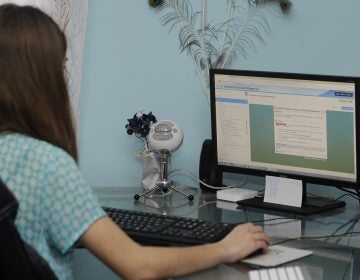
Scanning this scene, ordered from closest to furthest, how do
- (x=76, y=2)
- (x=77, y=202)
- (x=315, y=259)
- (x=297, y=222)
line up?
(x=77, y=202), (x=315, y=259), (x=297, y=222), (x=76, y=2)

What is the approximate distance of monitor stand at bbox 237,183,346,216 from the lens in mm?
2191

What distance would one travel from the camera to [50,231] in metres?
1.44

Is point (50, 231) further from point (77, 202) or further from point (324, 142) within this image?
point (324, 142)

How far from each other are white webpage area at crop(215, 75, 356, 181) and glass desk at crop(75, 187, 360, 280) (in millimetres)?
149

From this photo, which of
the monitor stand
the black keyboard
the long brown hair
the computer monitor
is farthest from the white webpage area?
the long brown hair

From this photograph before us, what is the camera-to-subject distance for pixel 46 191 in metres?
1.41

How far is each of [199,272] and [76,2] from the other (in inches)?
51.3

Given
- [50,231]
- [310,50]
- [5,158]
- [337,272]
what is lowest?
[337,272]

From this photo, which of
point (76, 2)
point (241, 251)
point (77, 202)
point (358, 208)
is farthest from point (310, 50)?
point (77, 202)

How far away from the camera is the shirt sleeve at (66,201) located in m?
1.40

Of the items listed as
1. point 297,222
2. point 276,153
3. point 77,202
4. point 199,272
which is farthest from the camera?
point 276,153

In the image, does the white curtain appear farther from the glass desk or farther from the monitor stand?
the monitor stand

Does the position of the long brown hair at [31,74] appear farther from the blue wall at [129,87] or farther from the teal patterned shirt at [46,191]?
the blue wall at [129,87]

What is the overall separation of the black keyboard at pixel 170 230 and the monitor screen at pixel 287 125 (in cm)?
51
